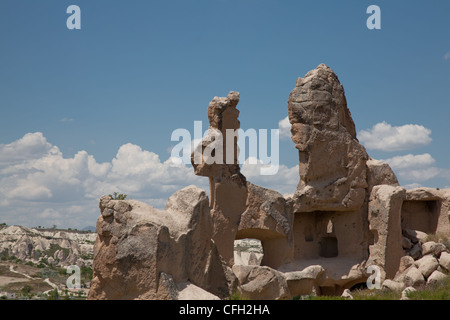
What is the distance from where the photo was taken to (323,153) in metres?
22.5

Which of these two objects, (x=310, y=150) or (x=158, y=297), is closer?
(x=158, y=297)

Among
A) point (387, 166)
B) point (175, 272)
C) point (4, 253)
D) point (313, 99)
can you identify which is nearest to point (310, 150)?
point (313, 99)

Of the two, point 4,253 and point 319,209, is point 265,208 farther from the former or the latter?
point 4,253

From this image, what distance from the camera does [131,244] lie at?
10.1 m

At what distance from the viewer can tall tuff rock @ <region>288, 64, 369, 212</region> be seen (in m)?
22.3

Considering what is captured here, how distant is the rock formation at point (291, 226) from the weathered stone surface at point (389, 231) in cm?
4

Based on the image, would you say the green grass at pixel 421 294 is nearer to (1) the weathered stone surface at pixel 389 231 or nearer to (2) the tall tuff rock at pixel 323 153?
(1) the weathered stone surface at pixel 389 231

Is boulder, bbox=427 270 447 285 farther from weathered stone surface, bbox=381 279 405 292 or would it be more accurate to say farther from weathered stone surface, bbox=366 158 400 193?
Answer: weathered stone surface, bbox=366 158 400 193

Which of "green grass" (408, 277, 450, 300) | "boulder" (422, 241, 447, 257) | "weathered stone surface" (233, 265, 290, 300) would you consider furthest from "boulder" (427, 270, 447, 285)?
"weathered stone surface" (233, 265, 290, 300)

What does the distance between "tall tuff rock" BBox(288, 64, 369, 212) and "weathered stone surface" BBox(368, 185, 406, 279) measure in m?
1.56

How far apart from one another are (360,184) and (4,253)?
28.3 meters

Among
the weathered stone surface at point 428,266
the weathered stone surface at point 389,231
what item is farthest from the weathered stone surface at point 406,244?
the weathered stone surface at point 428,266

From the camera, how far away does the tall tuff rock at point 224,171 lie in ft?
57.4

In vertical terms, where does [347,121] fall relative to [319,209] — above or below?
above
